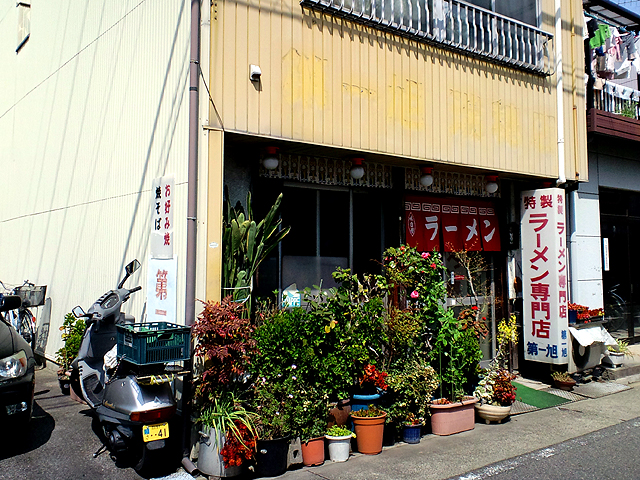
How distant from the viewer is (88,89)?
9.66 m

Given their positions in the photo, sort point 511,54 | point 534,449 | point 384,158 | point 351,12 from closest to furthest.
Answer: point 534,449 < point 351,12 < point 384,158 < point 511,54

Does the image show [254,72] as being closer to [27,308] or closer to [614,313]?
[27,308]

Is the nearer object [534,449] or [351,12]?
[534,449]

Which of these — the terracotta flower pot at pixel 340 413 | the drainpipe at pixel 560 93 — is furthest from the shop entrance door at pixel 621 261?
the terracotta flower pot at pixel 340 413

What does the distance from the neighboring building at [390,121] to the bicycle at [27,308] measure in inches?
221

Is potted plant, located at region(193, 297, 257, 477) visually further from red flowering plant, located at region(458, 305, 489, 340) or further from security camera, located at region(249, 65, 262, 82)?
red flowering plant, located at region(458, 305, 489, 340)

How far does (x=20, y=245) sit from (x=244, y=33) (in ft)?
29.8

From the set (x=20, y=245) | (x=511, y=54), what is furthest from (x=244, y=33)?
(x=20, y=245)

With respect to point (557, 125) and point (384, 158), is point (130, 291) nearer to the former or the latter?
point (384, 158)

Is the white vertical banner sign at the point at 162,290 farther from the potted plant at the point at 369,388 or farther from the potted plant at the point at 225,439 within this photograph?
the potted plant at the point at 369,388

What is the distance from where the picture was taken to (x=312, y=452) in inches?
237

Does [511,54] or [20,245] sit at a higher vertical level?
[511,54]

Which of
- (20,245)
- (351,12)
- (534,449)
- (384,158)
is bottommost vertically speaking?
(534,449)

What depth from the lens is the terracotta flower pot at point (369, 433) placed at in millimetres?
6398
